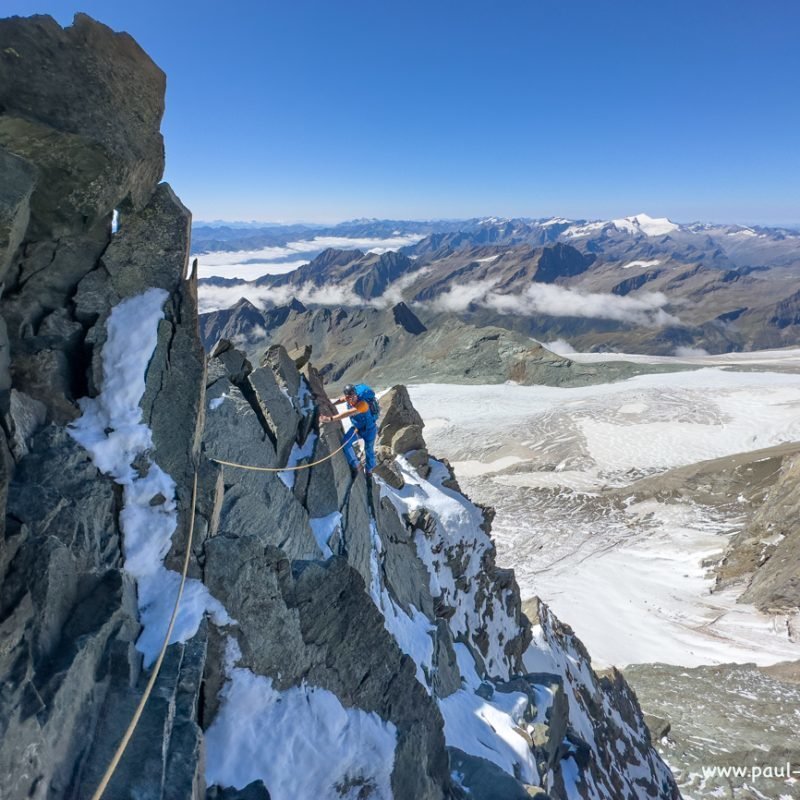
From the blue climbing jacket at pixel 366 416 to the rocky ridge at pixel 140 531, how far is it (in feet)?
11.1

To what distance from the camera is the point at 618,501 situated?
71375mm

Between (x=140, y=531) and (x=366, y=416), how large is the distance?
904 centimetres

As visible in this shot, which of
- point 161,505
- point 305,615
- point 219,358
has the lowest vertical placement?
point 305,615

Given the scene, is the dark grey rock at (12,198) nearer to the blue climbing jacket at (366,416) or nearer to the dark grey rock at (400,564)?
the blue climbing jacket at (366,416)

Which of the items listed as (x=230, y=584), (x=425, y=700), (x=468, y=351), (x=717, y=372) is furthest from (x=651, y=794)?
(x=468, y=351)

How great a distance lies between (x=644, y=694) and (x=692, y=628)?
550 inches

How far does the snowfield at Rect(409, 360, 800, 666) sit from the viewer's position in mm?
47375

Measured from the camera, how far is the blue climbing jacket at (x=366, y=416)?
15758 mm

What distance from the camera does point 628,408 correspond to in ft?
356

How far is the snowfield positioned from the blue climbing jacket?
1497 inches

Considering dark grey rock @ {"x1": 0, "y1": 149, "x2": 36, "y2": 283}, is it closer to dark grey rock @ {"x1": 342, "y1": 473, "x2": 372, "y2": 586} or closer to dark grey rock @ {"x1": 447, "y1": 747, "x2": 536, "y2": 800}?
dark grey rock @ {"x1": 342, "y1": 473, "x2": 372, "y2": 586}

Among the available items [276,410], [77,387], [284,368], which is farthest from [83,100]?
[284,368]

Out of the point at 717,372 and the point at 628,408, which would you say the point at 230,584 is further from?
the point at 717,372

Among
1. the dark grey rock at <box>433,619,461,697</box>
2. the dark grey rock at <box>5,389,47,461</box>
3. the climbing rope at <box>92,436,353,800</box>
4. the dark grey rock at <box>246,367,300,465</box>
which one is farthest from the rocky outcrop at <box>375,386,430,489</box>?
the dark grey rock at <box>5,389,47,461</box>
